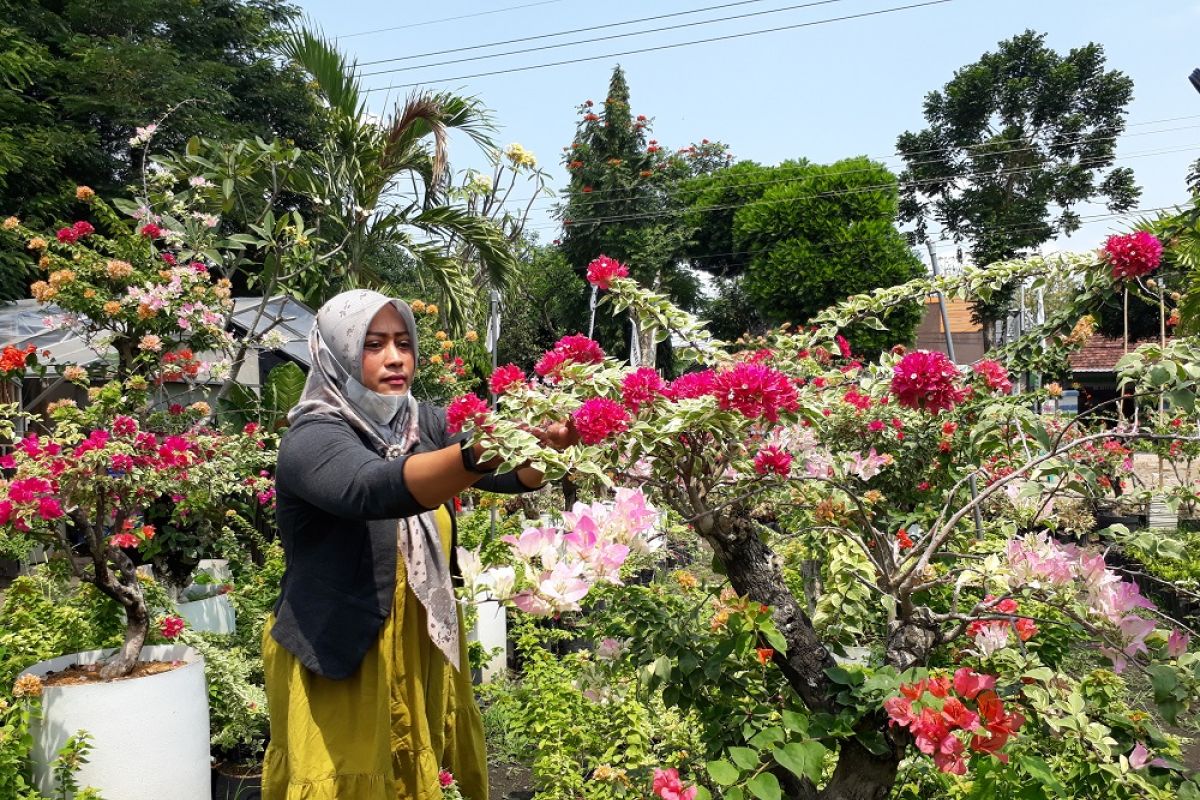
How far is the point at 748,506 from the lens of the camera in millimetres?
1976

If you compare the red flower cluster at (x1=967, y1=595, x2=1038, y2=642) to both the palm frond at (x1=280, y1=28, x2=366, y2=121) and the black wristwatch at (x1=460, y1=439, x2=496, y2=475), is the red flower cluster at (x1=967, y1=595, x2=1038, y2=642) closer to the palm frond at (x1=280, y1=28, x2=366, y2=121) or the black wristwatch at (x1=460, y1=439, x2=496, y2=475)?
the black wristwatch at (x1=460, y1=439, x2=496, y2=475)

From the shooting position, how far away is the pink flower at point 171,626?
326cm

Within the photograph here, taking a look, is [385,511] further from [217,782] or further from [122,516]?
[217,782]

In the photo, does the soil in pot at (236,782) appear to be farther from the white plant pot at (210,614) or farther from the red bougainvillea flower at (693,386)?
the red bougainvillea flower at (693,386)

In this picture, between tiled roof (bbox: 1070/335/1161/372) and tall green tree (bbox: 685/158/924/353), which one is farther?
tiled roof (bbox: 1070/335/1161/372)

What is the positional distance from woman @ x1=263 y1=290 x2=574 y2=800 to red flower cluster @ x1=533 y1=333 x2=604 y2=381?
0.21 metres

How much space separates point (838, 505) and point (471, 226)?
5538mm

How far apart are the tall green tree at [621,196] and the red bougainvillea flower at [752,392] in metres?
21.5

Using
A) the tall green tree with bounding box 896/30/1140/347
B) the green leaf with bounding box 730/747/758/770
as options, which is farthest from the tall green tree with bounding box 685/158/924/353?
the green leaf with bounding box 730/747/758/770

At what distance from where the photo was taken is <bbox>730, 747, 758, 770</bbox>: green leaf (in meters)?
1.67

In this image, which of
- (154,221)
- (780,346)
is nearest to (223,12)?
(154,221)

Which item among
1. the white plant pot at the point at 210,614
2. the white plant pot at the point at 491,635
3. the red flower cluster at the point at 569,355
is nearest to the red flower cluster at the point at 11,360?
the white plant pot at the point at 210,614

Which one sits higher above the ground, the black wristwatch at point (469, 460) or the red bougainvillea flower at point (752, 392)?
the red bougainvillea flower at point (752, 392)

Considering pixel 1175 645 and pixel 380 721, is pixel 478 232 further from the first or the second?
pixel 1175 645
